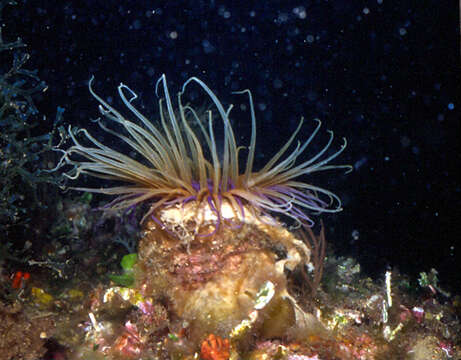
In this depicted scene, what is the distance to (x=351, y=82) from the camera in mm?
8117

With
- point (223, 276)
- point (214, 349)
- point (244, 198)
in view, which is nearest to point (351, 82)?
point (244, 198)

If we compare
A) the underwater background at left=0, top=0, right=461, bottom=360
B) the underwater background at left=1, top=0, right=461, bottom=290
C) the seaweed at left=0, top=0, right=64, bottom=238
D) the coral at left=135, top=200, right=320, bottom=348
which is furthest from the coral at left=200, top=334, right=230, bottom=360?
the underwater background at left=1, top=0, right=461, bottom=290

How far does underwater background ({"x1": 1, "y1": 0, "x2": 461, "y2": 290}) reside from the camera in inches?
301

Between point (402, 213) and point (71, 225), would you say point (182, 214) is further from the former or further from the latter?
point (402, 213)

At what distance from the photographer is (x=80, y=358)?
293cm

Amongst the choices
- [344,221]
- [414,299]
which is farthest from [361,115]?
[414,299]

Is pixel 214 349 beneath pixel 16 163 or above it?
beneath

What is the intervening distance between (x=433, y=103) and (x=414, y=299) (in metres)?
5.01

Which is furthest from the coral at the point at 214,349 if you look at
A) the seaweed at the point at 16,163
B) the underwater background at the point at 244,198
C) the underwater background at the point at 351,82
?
the underwater background at the point at 351,82

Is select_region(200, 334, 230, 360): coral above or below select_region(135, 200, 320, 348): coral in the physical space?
below

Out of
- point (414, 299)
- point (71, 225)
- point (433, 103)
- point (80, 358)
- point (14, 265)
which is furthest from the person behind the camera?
point (433, 103)

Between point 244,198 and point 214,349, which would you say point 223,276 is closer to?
point 214,349

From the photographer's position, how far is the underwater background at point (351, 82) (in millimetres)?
7637

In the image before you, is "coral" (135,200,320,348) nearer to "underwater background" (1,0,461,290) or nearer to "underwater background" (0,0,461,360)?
"underwater background" (0,0,461,360)
